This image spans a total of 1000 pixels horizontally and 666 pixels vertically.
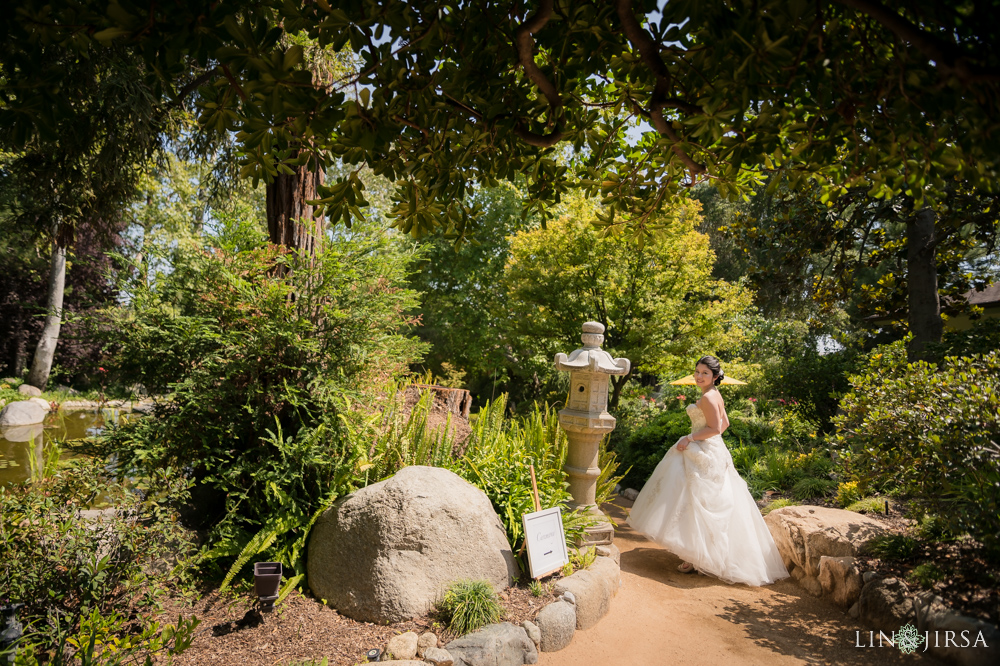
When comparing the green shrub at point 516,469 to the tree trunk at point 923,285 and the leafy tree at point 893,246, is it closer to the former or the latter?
the leafy tree at point 893,246

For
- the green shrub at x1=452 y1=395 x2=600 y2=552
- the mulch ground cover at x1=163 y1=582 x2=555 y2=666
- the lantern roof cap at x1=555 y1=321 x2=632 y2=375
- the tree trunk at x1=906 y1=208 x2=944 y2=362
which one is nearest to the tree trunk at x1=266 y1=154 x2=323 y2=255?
the green shrub at x1=452 y1=395 x2=600 y2=552

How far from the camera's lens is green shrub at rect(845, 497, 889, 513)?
560cm

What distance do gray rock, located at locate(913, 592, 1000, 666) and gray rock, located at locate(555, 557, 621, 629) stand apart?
2.16 meters

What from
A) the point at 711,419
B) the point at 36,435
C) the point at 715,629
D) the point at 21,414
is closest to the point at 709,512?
the point at 711,419

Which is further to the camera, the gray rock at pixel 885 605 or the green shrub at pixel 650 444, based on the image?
the green shrub at pixel 650 444

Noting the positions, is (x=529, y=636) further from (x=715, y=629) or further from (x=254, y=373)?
(x=254, y=373)

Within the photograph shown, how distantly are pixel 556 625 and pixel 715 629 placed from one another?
1.43m

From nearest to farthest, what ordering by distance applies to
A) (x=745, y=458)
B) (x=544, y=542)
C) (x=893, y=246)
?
(x=544, y=542) < (x=745, y=458) < (x=893, y=246)

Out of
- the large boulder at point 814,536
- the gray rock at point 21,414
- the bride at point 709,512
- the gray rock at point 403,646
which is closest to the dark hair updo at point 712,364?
the bride at point 709,512

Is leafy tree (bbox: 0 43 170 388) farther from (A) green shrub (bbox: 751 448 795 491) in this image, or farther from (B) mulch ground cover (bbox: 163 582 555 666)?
(A) green shrub (bbox: 751 448 795 491)

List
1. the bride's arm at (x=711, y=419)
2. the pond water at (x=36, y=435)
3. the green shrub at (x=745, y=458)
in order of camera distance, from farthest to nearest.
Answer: the green shrub at (x=745, y=458) < the pond water at (x=36, y=435) < the bride's arm at (x=711, y=419)

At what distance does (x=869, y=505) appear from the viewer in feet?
18.6

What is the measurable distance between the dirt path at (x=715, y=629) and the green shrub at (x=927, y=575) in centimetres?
52

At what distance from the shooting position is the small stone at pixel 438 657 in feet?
10.6
